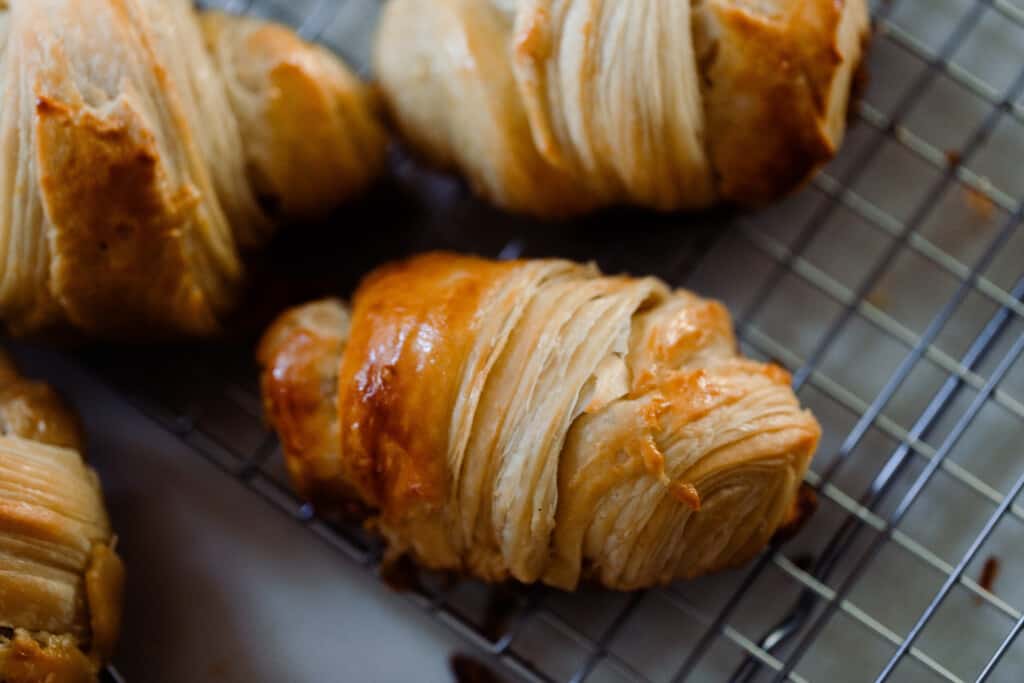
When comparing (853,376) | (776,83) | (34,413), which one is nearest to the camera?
(776,83)

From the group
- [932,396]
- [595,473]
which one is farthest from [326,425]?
[932,396]

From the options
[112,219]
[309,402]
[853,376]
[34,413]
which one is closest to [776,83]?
[853,376]

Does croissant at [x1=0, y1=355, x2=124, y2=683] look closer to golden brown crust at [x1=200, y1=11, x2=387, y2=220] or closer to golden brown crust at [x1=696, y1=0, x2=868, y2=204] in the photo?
golden brown crust at [x1=200, y1=11, x2=387, y2=220]

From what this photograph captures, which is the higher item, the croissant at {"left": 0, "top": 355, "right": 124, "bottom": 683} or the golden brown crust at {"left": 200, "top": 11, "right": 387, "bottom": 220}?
the golden brown crust at {"left": 200, "top": 11, "right": 387, "bottom": 220}

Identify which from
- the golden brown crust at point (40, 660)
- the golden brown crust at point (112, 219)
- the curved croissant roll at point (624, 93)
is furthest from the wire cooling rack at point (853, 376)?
the golden brown crust at point (40, 660)

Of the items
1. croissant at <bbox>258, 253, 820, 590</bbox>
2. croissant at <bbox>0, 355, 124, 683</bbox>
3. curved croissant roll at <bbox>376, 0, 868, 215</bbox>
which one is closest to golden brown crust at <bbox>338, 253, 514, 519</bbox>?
croissant at <bbox>258, 253, 820, 590</bbox>

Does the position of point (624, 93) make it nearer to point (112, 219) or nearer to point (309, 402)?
point (309, 402)
